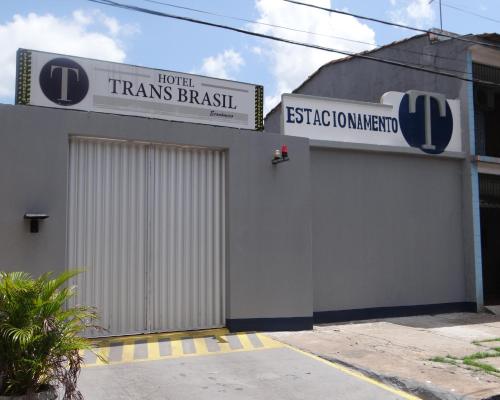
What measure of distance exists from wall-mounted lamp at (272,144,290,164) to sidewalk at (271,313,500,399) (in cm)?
313

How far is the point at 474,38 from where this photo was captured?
13023 millimetres

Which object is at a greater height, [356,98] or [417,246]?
[356,98]

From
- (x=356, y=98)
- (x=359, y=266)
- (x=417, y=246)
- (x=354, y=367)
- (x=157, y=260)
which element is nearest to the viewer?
(x=354, y=367)

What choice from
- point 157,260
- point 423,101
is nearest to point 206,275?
point 157,260

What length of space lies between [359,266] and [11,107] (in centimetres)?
728

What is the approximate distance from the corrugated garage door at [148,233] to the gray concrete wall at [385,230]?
2.40m

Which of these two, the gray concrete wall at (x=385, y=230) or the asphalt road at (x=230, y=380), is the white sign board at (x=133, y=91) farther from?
the asphalt road at (x=230, y=380)

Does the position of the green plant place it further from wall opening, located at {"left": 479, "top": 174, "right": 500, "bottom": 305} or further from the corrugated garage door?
wall opening, located at {"left": 479, "top": 174, "right": 500, "bottom": 305}

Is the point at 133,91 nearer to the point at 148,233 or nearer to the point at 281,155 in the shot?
the point at 148,233

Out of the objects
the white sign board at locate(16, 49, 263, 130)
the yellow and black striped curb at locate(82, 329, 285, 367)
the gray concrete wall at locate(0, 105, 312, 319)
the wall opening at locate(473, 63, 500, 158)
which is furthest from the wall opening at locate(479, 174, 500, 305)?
the yellow and black striped curb at locate(82, 329, 285, 367)

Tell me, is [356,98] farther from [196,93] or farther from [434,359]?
[434,359]

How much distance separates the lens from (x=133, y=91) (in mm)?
9133

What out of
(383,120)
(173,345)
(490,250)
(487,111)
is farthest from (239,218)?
(490,250)

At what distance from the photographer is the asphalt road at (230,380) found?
20.0ft
